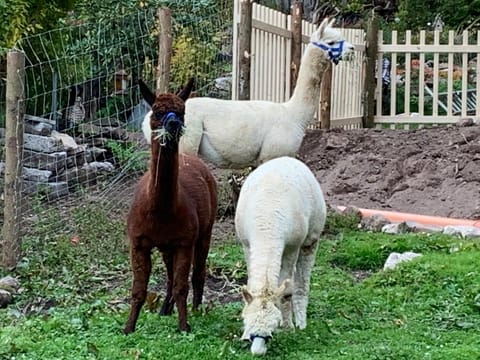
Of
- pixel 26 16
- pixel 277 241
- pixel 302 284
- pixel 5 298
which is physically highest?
pixel 26 16

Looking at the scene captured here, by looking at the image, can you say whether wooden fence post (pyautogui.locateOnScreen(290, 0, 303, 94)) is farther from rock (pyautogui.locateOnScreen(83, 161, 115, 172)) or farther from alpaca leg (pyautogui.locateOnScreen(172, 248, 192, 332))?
alpaca leg (pyautogui.locateOnScreen(172, 248, 192, 332))

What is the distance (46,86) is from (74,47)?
4.55 feet

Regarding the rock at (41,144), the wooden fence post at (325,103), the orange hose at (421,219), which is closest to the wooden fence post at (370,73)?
the wooden fence post at (325,103)

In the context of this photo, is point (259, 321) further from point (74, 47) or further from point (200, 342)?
point (74, 47)

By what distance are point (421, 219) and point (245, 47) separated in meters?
2.56

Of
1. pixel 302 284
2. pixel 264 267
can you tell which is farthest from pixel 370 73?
pixel 264 267

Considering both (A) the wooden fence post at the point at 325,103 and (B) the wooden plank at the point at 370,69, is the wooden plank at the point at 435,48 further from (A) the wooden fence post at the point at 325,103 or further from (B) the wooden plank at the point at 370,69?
(A) the wooden fence post at the point at 325,103

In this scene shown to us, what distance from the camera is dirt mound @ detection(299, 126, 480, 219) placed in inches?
385

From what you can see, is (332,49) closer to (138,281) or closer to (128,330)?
(138,281)

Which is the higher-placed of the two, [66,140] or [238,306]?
[66,140]

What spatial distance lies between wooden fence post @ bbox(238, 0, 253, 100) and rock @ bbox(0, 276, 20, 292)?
3817mm

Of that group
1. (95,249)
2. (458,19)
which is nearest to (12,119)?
(95,249)

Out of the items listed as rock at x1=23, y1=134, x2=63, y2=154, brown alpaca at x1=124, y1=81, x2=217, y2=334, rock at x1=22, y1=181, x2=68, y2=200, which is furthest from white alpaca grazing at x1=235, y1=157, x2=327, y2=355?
rock at x1=23, y1=134, x2=63, y2=154

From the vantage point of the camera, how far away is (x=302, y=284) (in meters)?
5.57
